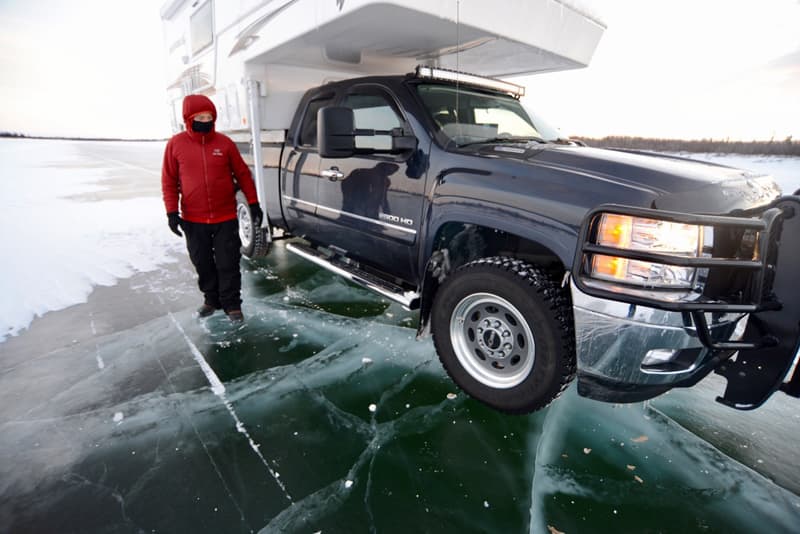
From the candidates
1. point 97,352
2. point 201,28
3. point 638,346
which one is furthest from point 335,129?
point 201,28

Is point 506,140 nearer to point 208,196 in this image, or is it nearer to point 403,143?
point 403,143

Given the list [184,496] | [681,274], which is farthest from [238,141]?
[681,274]

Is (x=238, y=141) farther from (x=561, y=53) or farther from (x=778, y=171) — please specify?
(x=778, y=171)

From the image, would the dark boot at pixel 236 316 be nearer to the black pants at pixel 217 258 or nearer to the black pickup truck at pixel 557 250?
the black pants at pixel 217 258

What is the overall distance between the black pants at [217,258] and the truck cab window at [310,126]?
1121mm

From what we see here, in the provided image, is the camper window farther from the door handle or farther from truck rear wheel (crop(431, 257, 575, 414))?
truck rear wheel (crop(431, 257, 575, 414))

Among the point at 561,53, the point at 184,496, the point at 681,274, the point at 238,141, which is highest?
the point at 561,53

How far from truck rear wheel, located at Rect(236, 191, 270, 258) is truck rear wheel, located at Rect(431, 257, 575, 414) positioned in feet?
10.0

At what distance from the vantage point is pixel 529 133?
348 cm

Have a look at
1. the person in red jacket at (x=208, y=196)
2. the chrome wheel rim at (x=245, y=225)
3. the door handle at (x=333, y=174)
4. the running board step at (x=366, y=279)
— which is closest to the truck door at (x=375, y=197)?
the door handle at (x=333, y=174)

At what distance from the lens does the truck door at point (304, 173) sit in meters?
3.96

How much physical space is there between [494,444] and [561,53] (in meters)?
3.44

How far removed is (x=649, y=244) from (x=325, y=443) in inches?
77.2

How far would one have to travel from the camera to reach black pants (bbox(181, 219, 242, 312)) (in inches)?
142
